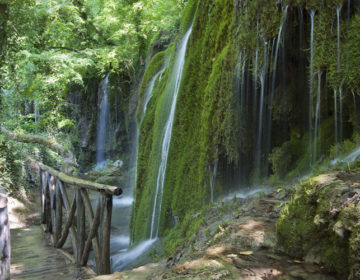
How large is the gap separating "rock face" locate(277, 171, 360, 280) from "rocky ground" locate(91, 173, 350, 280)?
0.08 metres

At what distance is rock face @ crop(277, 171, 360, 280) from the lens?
70.2 inches

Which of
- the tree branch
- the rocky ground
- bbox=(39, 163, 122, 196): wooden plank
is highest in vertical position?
the tree branch

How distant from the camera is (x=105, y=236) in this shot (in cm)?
442

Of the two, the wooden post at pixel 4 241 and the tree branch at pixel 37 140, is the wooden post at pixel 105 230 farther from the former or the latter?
the tree branch at pixel 37 140

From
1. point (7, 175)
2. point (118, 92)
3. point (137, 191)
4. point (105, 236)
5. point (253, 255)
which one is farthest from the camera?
point (118, 92)

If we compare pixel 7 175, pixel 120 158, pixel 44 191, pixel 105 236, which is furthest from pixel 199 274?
pixel 120 158

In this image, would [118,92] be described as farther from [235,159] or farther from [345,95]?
[345,95]

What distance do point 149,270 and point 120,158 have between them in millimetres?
15680

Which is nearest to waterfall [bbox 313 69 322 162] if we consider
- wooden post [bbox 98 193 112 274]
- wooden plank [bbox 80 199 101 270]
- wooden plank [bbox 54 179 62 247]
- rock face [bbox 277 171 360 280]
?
rock face [bbox 277 171 360 280]

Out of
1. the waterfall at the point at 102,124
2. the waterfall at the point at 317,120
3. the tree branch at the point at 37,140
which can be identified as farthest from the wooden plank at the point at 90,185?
the waterfall at the point at 102,124

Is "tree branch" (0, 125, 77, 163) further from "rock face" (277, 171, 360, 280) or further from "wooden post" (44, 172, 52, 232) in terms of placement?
"rock face" (277, 171, 360, 280)

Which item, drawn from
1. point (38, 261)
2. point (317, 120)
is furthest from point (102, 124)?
point (317, 120)

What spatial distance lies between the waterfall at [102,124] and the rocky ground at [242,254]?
1590cm

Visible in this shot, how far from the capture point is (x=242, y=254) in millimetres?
2342
